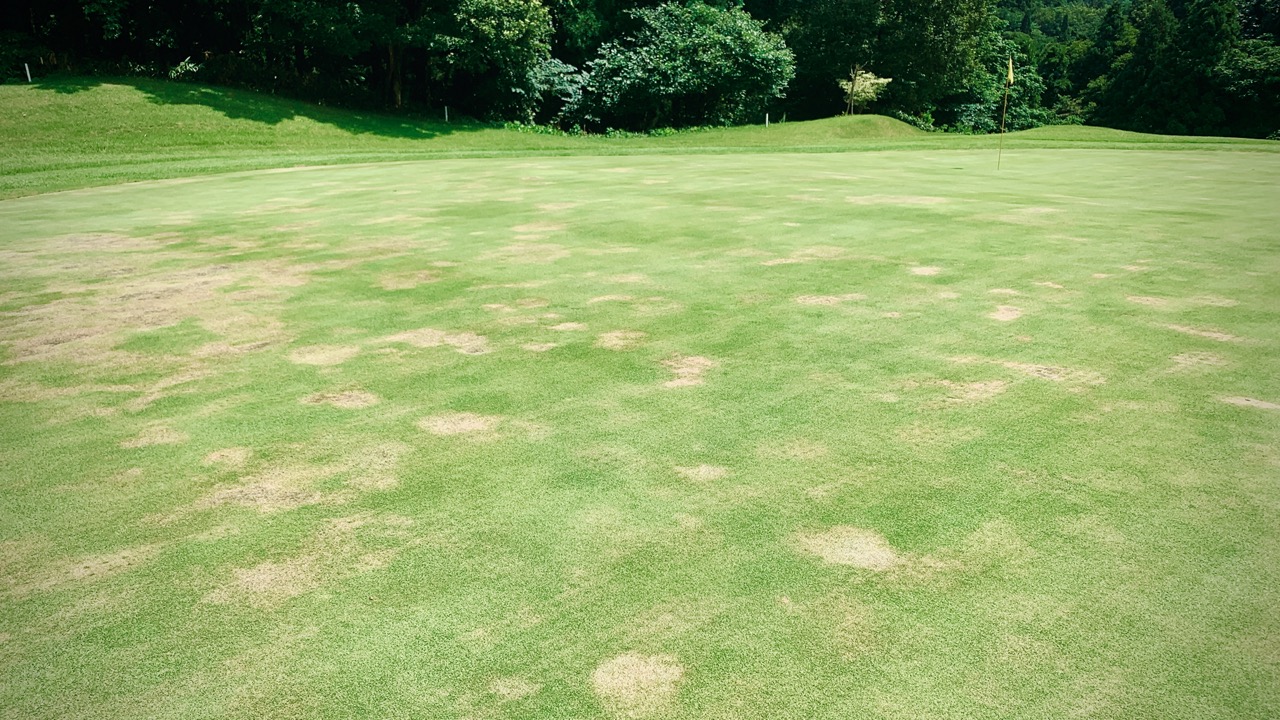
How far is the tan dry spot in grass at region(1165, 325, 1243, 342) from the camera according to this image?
18.1 ft

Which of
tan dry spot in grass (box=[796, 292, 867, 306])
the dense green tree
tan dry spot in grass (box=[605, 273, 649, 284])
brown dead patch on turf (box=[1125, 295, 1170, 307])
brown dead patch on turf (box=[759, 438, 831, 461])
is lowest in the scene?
brown dead patch on turf (box=[759, 438, 831, 461])

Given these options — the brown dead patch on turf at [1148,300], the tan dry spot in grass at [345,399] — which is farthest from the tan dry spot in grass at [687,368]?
the brown dead patch on turf at [1148,300]

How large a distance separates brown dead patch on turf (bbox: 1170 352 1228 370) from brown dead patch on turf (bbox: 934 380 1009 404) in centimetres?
127

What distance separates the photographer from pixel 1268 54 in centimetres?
5041

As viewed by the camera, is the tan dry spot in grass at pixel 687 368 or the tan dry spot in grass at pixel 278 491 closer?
the tan dry spot in grass at pixel 278 491

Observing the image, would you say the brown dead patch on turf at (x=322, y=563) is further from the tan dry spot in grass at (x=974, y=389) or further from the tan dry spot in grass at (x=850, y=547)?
the tan dry spot in grass at (x=974, y=389)

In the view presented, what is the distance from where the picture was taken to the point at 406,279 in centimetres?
747

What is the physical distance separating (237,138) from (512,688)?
2790 cm

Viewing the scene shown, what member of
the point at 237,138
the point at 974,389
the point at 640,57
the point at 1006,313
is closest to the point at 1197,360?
the point at 1006,313

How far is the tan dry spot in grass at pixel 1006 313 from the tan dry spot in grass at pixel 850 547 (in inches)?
137

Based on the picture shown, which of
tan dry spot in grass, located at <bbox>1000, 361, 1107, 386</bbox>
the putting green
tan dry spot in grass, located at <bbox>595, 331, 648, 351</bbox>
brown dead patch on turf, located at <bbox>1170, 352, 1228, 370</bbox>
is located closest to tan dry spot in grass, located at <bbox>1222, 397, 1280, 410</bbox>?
the putting green

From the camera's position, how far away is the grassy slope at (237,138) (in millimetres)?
20578

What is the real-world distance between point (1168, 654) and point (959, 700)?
72 centimetres

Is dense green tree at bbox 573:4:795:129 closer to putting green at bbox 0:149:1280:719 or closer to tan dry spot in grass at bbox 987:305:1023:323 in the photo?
putting green at bbox 0:149:1280:719
